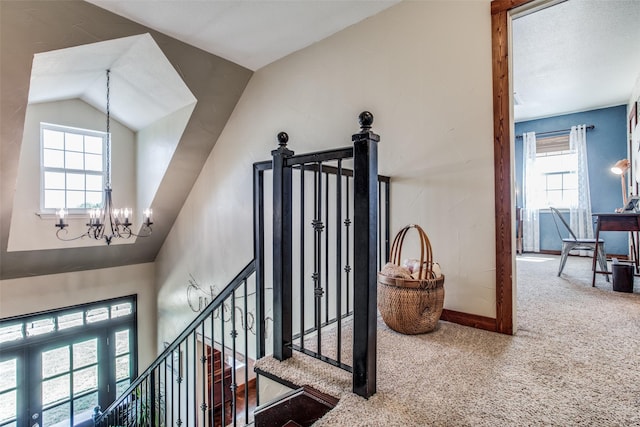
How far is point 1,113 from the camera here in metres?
2.71

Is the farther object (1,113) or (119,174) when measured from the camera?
(119,174)

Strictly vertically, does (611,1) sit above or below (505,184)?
above

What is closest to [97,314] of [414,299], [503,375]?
[414,299]

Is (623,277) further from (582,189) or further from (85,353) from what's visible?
(85,353)

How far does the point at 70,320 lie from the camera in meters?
4.84

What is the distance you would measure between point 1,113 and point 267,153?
2.25 metres

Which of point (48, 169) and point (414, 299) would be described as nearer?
point (414, 299)

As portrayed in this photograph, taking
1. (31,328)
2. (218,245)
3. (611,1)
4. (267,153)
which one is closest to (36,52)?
(267,153)

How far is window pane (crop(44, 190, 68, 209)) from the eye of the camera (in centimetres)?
423

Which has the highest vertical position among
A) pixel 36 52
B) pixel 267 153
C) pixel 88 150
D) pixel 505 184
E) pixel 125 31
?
pixel 125 31

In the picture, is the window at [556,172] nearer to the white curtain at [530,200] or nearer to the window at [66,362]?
the white curtain at [530,200]

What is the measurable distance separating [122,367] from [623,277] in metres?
6.61

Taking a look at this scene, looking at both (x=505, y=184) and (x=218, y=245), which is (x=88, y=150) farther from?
(x=505, y=184)

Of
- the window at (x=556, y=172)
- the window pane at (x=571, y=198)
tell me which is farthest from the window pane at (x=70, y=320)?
the window pane at (x=571, y=198)
